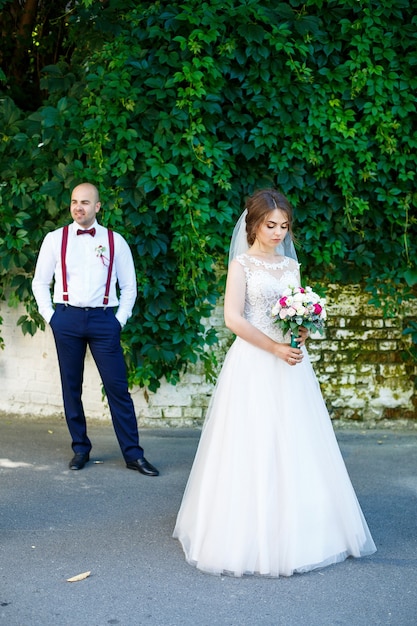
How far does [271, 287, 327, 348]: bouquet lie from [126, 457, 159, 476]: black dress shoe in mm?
2098

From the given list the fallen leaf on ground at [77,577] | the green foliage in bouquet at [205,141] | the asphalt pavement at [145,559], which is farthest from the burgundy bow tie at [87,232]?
the fallen leaf on ground at [77,577]

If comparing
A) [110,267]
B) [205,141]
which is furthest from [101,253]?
[205,141]

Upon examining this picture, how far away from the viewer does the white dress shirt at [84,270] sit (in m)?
6.22

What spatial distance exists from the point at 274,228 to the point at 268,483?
1417 millimetres

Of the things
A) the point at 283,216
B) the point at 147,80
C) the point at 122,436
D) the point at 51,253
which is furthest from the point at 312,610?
the point at 147,80

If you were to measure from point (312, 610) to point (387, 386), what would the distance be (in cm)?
393

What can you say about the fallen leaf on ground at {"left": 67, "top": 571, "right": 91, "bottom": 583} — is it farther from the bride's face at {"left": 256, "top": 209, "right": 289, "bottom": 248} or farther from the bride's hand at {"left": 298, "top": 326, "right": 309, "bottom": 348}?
the bride's face at {"left": 256, "top": 209, "right": 289, "bottom": 248}

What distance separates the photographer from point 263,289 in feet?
16.1

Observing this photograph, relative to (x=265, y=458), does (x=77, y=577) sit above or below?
below

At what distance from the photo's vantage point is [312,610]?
13.6 ft

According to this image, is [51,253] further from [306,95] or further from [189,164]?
[306,95]

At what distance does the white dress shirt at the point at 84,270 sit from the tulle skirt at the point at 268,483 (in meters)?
1.62

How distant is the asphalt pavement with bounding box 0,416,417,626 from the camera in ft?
13.5

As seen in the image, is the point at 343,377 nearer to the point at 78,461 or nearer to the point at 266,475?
the point at 78,461
